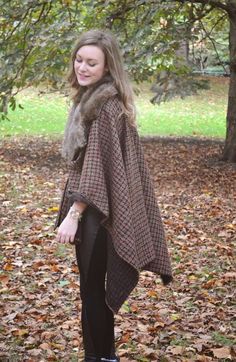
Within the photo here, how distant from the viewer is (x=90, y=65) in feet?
10.7

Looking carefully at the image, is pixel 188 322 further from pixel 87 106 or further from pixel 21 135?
pixel 21 135

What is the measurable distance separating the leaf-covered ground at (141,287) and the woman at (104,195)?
91 cm

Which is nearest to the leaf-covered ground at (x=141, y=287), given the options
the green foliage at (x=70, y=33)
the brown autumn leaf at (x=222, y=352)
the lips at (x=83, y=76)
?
the brown autumn leaf at (x=222, y=352)

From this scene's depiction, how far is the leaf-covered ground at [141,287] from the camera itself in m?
4.27

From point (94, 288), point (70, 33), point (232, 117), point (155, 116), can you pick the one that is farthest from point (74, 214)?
point (155, 116)

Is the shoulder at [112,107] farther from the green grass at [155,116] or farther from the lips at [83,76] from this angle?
the green grass at [155,116]

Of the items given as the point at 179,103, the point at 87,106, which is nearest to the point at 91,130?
the point at 87,106

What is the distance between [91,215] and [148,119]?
70.2ft

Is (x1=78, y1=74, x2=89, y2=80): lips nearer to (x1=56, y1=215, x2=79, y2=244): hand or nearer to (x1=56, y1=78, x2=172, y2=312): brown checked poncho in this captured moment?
(x1=56, y1=78, x2=172, y2=312): brown checked poncho

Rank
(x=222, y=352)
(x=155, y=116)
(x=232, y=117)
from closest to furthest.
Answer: (x=222, y=352) → (x=232, y=117) → (x=155, y=116)

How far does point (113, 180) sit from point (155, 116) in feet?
74.4

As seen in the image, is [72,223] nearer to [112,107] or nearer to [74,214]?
[74,214]

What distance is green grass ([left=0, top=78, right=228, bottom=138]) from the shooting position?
2055 centimetres

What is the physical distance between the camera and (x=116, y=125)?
322cm
